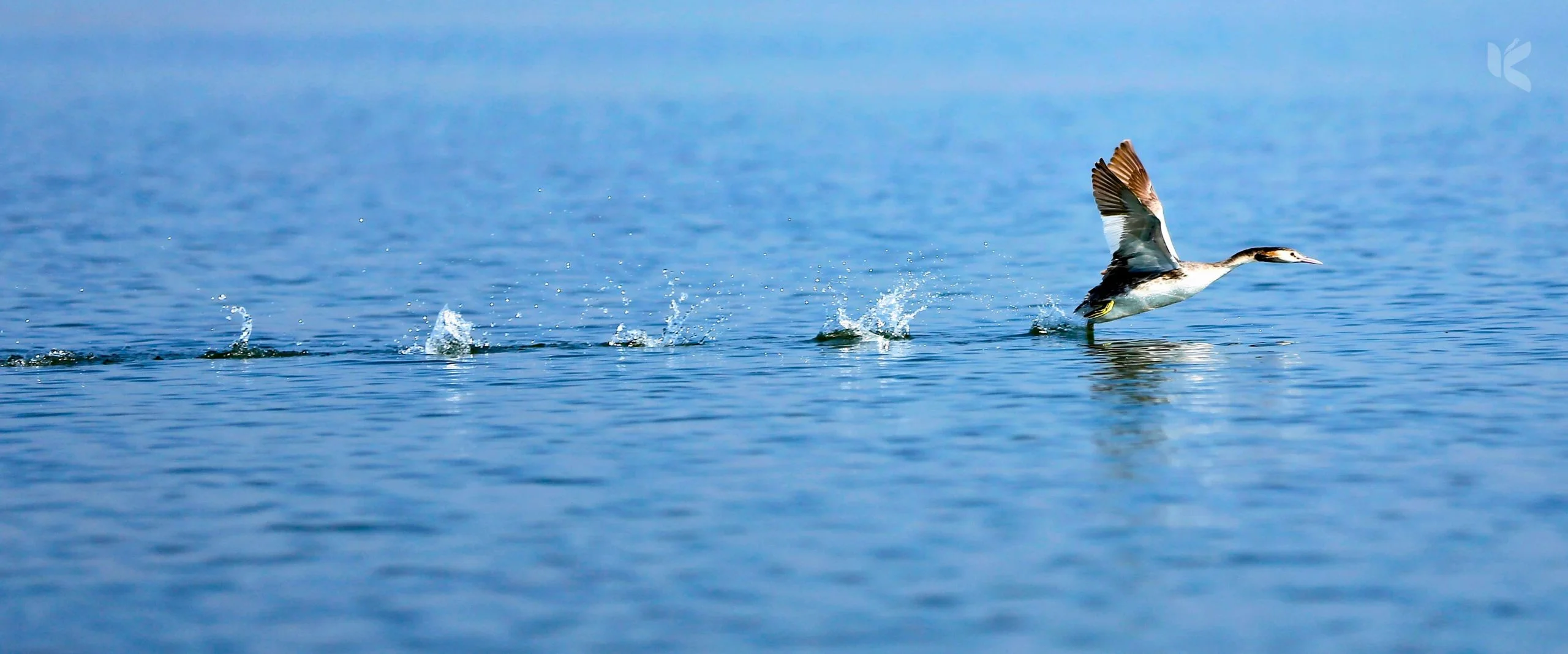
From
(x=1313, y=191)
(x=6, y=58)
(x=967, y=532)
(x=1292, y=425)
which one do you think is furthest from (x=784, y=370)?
(x=6, y=58)

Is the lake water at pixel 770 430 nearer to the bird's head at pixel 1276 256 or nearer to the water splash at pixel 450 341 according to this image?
the water splash at pixel 450 341

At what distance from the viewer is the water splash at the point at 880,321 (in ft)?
57.4

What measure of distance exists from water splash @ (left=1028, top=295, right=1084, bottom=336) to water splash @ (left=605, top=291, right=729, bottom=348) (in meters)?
3.02

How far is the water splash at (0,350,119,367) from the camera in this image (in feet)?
52.1

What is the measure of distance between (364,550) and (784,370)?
6.16 metres

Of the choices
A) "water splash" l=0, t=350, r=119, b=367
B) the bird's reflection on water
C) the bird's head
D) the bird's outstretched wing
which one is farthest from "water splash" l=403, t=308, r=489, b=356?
the bird's head

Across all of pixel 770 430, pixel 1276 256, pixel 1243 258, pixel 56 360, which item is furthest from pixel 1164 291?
pixel 56 360

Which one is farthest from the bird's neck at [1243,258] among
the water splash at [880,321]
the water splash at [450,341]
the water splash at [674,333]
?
the water splash at [450,341]

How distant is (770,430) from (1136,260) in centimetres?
595

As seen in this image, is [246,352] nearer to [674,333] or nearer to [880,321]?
[674,333]

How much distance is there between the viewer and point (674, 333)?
1767 centimetres

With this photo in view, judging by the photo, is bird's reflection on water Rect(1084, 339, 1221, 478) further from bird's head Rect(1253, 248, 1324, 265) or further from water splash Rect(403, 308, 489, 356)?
water splash Rect(403, 308, 489, 356)

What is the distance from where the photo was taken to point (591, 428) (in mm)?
12781

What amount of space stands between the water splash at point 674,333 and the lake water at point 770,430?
0.36ft
